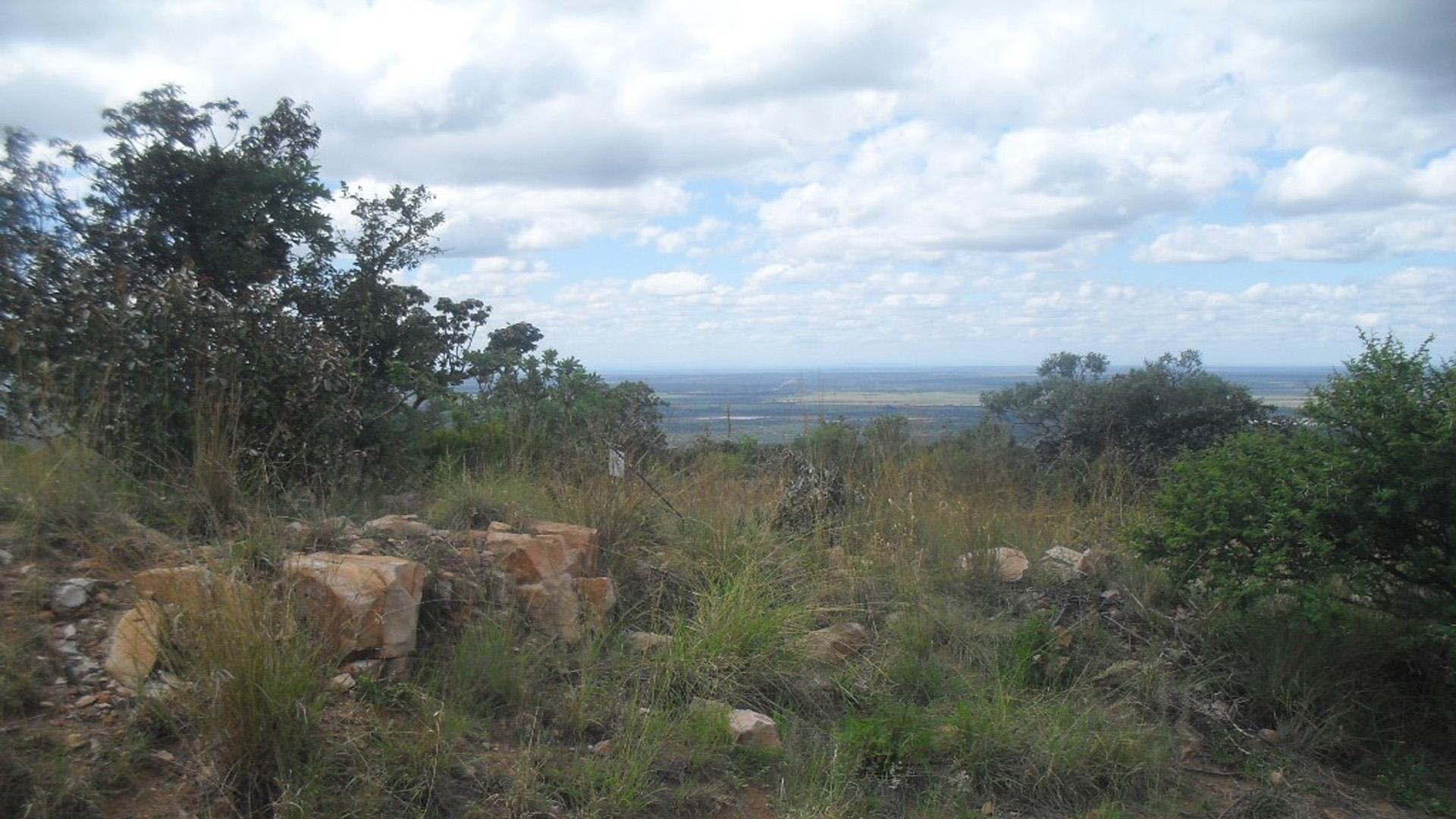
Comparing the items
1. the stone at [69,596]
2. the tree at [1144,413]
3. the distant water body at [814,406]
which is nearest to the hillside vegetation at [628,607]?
the stone at [69,596]

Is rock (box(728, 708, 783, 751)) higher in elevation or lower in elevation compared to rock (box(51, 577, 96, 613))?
lower

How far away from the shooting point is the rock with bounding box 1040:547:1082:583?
21.9 feet

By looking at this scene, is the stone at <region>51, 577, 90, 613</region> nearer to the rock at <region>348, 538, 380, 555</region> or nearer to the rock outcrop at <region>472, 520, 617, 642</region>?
the rock at <region>348, 538, 380, 555</region>

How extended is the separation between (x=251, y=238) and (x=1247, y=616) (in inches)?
304

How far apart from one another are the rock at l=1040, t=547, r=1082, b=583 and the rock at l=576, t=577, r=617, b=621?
2897 mm

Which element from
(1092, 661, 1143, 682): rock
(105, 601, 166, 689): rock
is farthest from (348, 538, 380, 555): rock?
(1092, 661, 1143, 682): rock

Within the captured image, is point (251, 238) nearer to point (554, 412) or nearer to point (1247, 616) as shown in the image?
point (554, 412)

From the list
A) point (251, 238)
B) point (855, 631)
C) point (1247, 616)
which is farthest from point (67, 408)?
point (1247, 616)

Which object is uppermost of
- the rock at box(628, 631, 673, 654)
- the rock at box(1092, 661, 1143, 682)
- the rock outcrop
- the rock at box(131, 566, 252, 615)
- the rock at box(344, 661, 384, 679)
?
the rock at box(131, 566, 252, 615)

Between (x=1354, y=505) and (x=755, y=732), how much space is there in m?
3.23

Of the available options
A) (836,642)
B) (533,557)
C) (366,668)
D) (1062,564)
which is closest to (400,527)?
(533,557)

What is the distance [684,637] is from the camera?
5.27 metres

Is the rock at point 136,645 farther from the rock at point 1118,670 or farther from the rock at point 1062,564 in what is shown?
the rock at point 1062,564

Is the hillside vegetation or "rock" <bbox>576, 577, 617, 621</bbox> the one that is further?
"rock" <bbox>576, 577, 617, 621</bbox>
